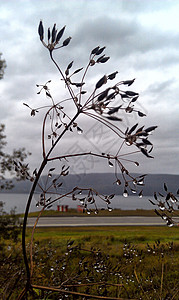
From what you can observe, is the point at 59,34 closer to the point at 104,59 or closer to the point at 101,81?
the point at 104,59

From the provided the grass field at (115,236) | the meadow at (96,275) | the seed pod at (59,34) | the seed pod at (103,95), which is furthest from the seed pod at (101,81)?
the grass field at (115,236)

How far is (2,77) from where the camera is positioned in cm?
750

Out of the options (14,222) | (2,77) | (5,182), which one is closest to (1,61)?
(2,77)

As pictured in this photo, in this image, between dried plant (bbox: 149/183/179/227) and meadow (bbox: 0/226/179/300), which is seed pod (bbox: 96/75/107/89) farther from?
meadow (bbox: 0/226/179/300)

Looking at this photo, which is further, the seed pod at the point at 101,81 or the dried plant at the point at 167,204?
the dried plant at the point at 167,204

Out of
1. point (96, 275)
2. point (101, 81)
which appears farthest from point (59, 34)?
point (96, 275)

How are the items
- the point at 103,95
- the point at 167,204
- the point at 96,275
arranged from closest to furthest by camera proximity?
the point at 103,95, the point at 167,204, the point at 96,275

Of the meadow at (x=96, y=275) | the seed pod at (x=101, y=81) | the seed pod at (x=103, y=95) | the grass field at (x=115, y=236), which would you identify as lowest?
the grass field at (x=115, y=236)

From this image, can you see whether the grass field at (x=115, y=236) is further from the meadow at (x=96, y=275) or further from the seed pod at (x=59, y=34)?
the seed pod at (x=59, y=34)

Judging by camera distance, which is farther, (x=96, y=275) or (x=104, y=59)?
(x=96, y=275)

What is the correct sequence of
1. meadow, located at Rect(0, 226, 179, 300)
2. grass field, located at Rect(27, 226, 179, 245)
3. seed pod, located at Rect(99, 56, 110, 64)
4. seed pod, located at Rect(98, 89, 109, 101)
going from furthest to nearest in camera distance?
1. grass field, located at Rect(27, 226, 179, 245)
2. meadow, located at Rect(0, 226, 179, 300)
3. seed pod, located at Rect(99, 56, 110, 64)
4. seed pod, located at Rect(98, 89, 109, 101)

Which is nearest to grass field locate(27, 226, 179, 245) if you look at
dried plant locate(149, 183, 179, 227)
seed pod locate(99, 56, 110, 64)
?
dried plant locate(149, 183, 179, 227)

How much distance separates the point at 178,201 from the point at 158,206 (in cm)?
10

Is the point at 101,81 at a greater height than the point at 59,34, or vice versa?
the point at 59,34
